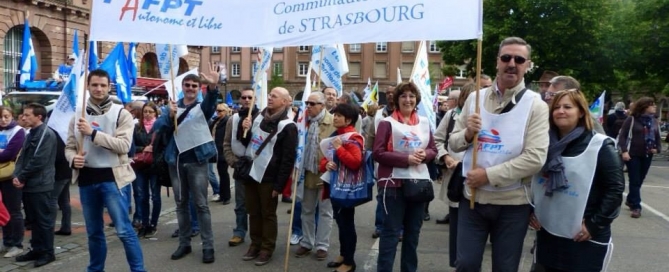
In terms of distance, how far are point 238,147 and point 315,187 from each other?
961 millimetres

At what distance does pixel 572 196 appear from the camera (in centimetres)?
341

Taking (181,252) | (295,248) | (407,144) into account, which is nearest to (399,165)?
(407,144)

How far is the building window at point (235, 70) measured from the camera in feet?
218

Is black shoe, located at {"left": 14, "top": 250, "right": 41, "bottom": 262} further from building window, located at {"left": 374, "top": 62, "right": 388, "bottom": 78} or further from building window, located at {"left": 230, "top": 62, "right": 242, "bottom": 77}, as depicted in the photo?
building window, located at {"left": 230, "top": 62, "right": 242, "bottom": 77}

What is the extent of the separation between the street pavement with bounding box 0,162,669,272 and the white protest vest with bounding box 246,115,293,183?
97 cm

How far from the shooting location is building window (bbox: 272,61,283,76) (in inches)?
2352

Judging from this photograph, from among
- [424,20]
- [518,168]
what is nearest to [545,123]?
[518,168]

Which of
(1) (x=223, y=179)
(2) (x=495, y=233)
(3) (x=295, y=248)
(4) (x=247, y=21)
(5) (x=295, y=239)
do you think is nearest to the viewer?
(2) (x=495, y=233)

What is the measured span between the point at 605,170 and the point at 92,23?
14.5 ft

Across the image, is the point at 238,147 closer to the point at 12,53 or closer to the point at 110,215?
the point at 110,215

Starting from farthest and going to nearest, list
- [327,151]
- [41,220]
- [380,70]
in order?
[380,70] → [41,220] → [327,151]

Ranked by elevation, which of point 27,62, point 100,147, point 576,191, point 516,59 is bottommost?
point 576,191

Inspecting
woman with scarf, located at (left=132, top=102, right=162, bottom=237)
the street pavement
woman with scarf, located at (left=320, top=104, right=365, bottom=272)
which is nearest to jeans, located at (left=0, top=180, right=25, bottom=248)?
the street pavement

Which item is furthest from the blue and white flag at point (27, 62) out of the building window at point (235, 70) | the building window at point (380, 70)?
the building window at point (235, 70)
